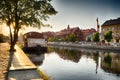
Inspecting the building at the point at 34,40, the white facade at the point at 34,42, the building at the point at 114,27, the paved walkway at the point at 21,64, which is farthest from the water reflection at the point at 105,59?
the building at the point at 114,27

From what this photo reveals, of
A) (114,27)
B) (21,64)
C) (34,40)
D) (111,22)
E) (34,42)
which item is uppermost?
(111,22)

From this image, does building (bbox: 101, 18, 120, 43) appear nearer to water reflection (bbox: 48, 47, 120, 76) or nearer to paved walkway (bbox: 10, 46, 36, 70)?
water reflection (bbox: 48, 47, 120, 76)

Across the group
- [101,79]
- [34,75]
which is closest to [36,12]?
[101,79]

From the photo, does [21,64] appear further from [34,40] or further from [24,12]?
[34,40]

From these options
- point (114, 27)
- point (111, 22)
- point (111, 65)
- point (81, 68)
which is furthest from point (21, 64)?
point (111, 22)

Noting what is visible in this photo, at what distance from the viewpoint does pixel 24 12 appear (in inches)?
1058

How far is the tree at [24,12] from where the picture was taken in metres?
26.2

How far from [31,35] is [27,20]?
81.6ft

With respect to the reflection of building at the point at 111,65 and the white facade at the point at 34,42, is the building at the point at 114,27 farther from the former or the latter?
the reflection of building at the point at 111,65

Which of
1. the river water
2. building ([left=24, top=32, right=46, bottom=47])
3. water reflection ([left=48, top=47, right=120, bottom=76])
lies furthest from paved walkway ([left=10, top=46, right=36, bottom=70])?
building ([left=24, top=32, right=46, bottom=47])

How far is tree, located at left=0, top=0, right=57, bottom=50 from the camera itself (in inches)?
1031

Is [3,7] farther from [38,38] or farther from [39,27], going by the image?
[38,38]

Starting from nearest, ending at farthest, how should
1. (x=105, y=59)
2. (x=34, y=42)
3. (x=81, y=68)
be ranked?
(x=81, y=68)
(x=105, y=59)
(x=34, y=42)

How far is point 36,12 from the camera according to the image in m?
27.5
